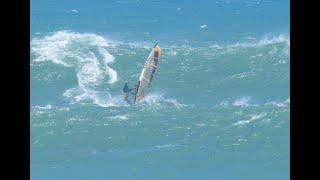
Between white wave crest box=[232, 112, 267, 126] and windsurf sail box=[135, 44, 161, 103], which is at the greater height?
windsurf sail box=[135, 44, 161, 103]

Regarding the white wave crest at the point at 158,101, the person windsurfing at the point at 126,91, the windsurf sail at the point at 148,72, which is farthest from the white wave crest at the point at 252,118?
the person windsurfing at the point at 126,91

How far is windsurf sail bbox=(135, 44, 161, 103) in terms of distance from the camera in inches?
485

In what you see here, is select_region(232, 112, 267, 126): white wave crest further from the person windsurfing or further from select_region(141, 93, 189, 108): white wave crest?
the person windsurfing

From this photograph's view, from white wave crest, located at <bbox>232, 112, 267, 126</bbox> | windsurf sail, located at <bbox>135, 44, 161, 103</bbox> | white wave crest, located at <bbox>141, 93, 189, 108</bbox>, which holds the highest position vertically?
windsurf sail, located at <bbox>135, 44, 161, 103</bbox>

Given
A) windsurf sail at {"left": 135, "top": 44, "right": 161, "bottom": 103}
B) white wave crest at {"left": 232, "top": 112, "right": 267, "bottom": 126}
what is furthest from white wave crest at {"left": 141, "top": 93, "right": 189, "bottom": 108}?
white wave crest at {"left": 232, "top": 112, "right": 267, "bottom": 126}

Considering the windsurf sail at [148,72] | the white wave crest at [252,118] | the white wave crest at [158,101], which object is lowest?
the white wave crest at [252,118]

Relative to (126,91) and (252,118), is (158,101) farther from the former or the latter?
(252,118)

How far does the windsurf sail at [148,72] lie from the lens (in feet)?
40.4

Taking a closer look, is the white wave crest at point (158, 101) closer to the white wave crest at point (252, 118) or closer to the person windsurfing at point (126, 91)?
the person windsurfing at point (126, 91)

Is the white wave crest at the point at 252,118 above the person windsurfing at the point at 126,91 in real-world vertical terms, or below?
below

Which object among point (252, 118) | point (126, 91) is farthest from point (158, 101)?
point (252, 118)
